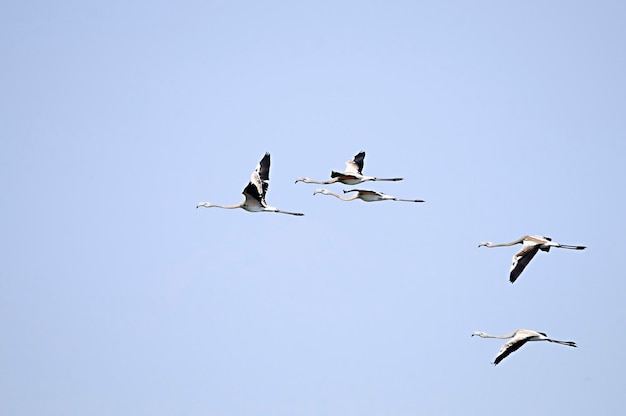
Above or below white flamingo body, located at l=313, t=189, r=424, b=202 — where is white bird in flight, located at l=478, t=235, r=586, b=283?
below

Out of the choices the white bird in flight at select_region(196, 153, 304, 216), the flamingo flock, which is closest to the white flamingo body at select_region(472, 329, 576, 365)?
the flamingo flock

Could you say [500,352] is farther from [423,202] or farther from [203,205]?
[203,205]

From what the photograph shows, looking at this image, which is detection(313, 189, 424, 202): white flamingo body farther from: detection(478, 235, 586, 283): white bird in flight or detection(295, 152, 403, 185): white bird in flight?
detection(478, 235, 586, 283): white bird in flight

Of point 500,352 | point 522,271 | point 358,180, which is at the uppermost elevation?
point 358,180

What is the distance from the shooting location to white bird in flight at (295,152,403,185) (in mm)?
56812

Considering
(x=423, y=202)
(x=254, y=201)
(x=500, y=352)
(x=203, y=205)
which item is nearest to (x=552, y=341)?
(x=500, y=352)

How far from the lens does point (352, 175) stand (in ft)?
186

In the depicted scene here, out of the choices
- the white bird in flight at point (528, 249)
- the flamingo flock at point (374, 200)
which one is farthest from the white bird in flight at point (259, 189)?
the white bird in flight at point (528, 249)

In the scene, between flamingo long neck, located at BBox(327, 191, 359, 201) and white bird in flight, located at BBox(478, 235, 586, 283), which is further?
flamingo long neck, located at BBox(327, 191, 359, 201)

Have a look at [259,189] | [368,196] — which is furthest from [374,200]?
[259,189]

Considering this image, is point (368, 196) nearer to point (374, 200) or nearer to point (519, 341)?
point (374, 200)

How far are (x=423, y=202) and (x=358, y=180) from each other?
11.8 feet

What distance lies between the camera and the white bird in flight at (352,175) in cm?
5681

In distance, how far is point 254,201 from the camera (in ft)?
173
